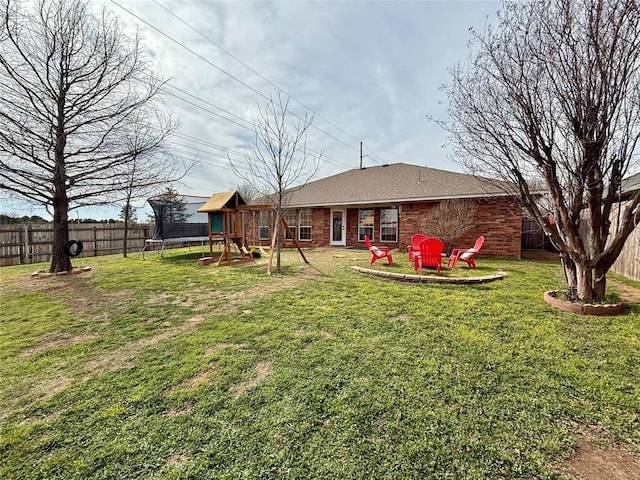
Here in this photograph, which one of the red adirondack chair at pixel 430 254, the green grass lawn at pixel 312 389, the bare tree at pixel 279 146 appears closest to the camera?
the green grass lawn at pixel 312 389

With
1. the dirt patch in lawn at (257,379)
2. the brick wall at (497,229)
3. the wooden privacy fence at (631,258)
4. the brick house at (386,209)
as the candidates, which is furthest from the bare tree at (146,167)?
the wooden privacy fence at (631,258)

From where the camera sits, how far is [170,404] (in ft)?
7.59

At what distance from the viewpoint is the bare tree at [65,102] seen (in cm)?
696

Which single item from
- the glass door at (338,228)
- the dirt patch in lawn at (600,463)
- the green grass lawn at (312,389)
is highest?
the glass door at (338,228)

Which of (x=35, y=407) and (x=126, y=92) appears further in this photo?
(x=126, y=92)

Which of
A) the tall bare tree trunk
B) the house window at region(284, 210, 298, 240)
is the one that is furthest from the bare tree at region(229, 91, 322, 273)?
the house window at region(284, 210, 298, 240)

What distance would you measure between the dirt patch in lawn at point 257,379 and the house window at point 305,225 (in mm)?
13420

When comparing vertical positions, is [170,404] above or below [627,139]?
below

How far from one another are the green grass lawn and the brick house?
7.45 metres

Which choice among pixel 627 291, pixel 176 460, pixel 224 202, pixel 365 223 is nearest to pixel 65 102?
pixel 224 202

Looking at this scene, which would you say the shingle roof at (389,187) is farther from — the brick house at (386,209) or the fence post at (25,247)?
the fence post at (25,247)

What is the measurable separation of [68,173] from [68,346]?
22.0 ft

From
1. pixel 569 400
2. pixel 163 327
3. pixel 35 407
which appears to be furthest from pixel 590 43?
pixel 35 407

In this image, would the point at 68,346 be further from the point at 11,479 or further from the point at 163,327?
the point at 11,479
